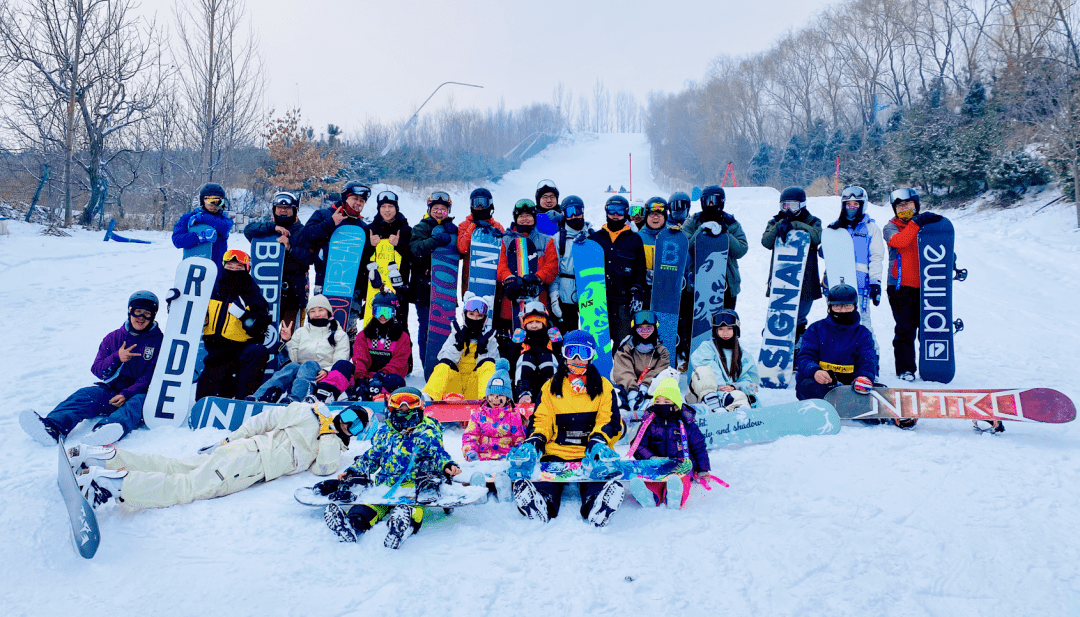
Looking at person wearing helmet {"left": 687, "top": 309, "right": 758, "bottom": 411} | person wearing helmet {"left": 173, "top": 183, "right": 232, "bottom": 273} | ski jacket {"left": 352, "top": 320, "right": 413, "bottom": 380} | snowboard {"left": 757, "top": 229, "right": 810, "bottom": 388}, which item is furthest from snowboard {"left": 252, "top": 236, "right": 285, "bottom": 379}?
snowboard {"left": 757, "top": 229, "right": 810, "bottom": 388}

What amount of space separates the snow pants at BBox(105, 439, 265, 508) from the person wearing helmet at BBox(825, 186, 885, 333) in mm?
5081

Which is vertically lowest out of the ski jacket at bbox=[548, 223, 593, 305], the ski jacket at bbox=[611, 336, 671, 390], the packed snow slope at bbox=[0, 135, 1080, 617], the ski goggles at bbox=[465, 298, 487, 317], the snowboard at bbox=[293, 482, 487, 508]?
the packed snow slope at bbox=[0, 135, 1080, 617]

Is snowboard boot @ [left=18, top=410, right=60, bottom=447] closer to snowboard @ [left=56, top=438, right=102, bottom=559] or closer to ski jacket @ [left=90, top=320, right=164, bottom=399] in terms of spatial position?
ski jacket @ [left=90, top=320, right=164, bottom=399]

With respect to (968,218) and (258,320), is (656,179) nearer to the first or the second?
(968,218)

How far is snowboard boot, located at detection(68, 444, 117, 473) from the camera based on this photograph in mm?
2945

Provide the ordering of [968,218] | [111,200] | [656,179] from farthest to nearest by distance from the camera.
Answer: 1. [656,179]
2. [111,200]
3. [968,218]

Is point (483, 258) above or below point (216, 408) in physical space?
above

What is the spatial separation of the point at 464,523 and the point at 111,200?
22.9 m

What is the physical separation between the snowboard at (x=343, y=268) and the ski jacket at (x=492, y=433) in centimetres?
223

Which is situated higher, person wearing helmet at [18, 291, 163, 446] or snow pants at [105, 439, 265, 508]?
person wearing helmet at [18, 291, 163, 446]

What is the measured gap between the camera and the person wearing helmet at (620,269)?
5.69m

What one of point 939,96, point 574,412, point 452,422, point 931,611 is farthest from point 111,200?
point 939,96

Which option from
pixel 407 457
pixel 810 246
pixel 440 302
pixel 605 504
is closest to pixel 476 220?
pixel 440 302

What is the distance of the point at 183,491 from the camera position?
3.20 m
